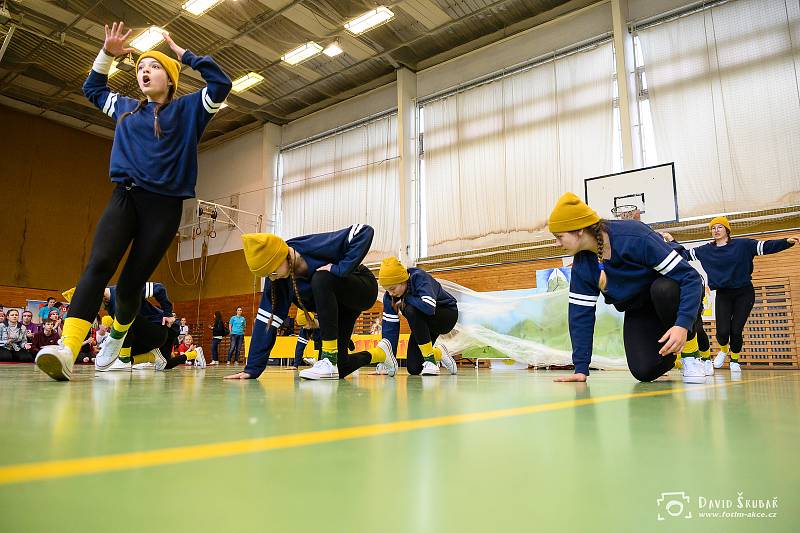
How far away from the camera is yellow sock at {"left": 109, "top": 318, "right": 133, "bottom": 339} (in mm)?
3065

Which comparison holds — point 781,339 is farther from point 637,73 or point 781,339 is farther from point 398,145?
point 398,145

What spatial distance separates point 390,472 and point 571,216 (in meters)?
2.26

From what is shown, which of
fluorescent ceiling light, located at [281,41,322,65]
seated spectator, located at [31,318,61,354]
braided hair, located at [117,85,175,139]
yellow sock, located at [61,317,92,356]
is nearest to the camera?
yellow sock, located at [61,317,92,356]

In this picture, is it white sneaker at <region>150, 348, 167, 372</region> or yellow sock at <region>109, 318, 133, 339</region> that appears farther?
white sneaker at <region>150, 348, 167, 372</region>

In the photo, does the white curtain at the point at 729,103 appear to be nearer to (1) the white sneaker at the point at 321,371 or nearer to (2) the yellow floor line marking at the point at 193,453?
(1) the white sneaker at the point at 321,371

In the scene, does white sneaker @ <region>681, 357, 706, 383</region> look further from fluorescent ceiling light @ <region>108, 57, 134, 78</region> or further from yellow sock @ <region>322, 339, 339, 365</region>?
fluorescent ceiling light @ <region>108, 57, 134, 78</region>

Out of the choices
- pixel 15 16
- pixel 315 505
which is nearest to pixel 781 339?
pixel 315 505

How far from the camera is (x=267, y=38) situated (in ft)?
38.6

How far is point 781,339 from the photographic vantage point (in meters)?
8.02

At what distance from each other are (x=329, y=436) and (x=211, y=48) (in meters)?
12.9

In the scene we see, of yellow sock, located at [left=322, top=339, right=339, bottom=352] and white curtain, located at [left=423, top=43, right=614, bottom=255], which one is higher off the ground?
white curtain, located at [left=423, top=43, right=614, bottom=255]

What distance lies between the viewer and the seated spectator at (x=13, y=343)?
9.55m

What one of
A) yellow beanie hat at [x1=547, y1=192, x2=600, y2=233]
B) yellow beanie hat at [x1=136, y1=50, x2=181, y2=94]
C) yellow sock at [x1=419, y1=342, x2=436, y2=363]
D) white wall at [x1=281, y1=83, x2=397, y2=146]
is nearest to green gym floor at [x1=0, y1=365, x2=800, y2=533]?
yellow beanie hat at [x1=547, y1=192, x2=600, y2=233]

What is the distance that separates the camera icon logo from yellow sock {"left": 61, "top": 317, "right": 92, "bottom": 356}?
2473 millimetres
